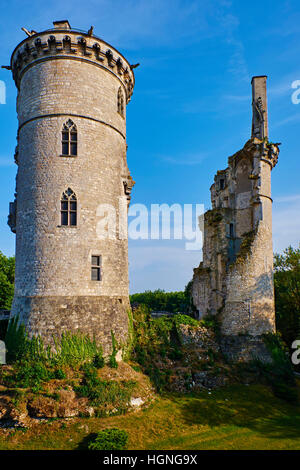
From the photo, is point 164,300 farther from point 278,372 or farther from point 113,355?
point 113,355

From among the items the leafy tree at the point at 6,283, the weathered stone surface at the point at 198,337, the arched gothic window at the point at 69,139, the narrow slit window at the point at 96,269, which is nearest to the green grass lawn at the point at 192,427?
the weathered stone surface at the point at 198,337

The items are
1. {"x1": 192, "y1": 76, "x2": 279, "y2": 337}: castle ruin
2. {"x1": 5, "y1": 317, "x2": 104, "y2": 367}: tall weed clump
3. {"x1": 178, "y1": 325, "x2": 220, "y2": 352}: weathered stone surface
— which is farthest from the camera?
{"x1": 192, "y1": 76, "x2": 279, "y2": 337}: castle ruin

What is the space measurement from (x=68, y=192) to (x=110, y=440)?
41.1 ft

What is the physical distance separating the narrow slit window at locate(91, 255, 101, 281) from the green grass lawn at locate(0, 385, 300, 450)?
7.20 metres

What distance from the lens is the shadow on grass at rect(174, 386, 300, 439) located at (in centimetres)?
1562

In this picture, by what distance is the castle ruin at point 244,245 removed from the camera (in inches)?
890

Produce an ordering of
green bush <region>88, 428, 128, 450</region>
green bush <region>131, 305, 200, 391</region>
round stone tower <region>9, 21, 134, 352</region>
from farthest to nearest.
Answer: green bush <region>131, 305, 200, 391</region> → round stone tower <region>9, 21, 134, 352</region> → green bush <region>88, 428, 128, 450</region>

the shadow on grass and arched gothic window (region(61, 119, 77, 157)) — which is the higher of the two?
arched gothic window (region(61, 119, 77, 157))

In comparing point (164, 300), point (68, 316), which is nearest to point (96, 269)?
point (68, 316)

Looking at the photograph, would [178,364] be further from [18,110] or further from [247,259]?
[18,110]

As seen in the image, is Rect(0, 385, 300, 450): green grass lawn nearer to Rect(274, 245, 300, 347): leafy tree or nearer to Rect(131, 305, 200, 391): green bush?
Rect(131, 305, 200, 391): green bush

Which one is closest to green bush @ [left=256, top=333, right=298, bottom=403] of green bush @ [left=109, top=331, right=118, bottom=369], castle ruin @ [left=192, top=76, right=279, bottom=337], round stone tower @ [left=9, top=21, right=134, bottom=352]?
castle ruin @ [left=192, top=76, right=279, bottom=337]

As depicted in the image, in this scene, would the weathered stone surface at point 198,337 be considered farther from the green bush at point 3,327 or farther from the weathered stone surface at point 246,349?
the green bush at point 3,327

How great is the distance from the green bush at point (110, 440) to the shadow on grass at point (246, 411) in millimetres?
3887
